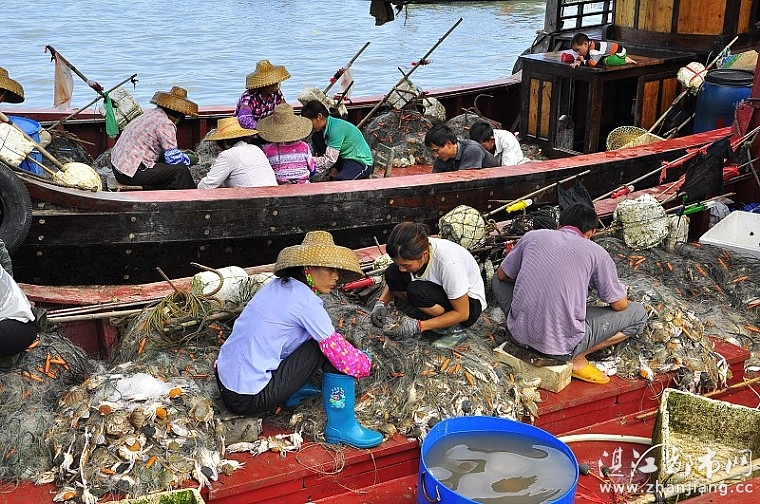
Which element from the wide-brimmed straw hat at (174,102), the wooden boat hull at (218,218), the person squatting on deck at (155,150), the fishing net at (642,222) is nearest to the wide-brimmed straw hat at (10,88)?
the person squatting on deck at (155,150)

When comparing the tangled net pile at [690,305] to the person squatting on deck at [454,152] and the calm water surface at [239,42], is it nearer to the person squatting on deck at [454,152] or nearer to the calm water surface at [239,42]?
the person squatting on deck at [454,152]

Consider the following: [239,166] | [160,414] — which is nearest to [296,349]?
[160,414]

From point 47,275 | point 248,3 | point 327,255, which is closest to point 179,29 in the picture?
point 248,3

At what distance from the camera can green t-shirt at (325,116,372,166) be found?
21.7 ft

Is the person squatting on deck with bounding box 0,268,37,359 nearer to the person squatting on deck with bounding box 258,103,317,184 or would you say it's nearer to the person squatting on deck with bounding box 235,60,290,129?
the person squatting on deck with bounding box 258,103,317,184

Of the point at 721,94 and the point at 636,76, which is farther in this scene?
the point at 636,76

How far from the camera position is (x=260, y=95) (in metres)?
6.86

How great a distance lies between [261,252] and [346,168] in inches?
51.3

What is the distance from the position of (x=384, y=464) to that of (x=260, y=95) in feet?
12.1

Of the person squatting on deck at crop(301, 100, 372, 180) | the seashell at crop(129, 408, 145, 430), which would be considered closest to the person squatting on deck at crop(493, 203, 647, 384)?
the seashell at crop(129, 408, 145, 430)

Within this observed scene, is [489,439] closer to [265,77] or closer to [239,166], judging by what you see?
[239,166]

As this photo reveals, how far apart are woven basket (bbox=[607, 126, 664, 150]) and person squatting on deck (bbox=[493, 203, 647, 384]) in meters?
2.94

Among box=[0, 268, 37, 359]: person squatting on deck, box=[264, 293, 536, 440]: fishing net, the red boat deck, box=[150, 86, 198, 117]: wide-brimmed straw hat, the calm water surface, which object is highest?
box=[150, 86, 198, 117]: wide-brimmed straw hat

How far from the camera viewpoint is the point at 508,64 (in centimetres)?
2467
